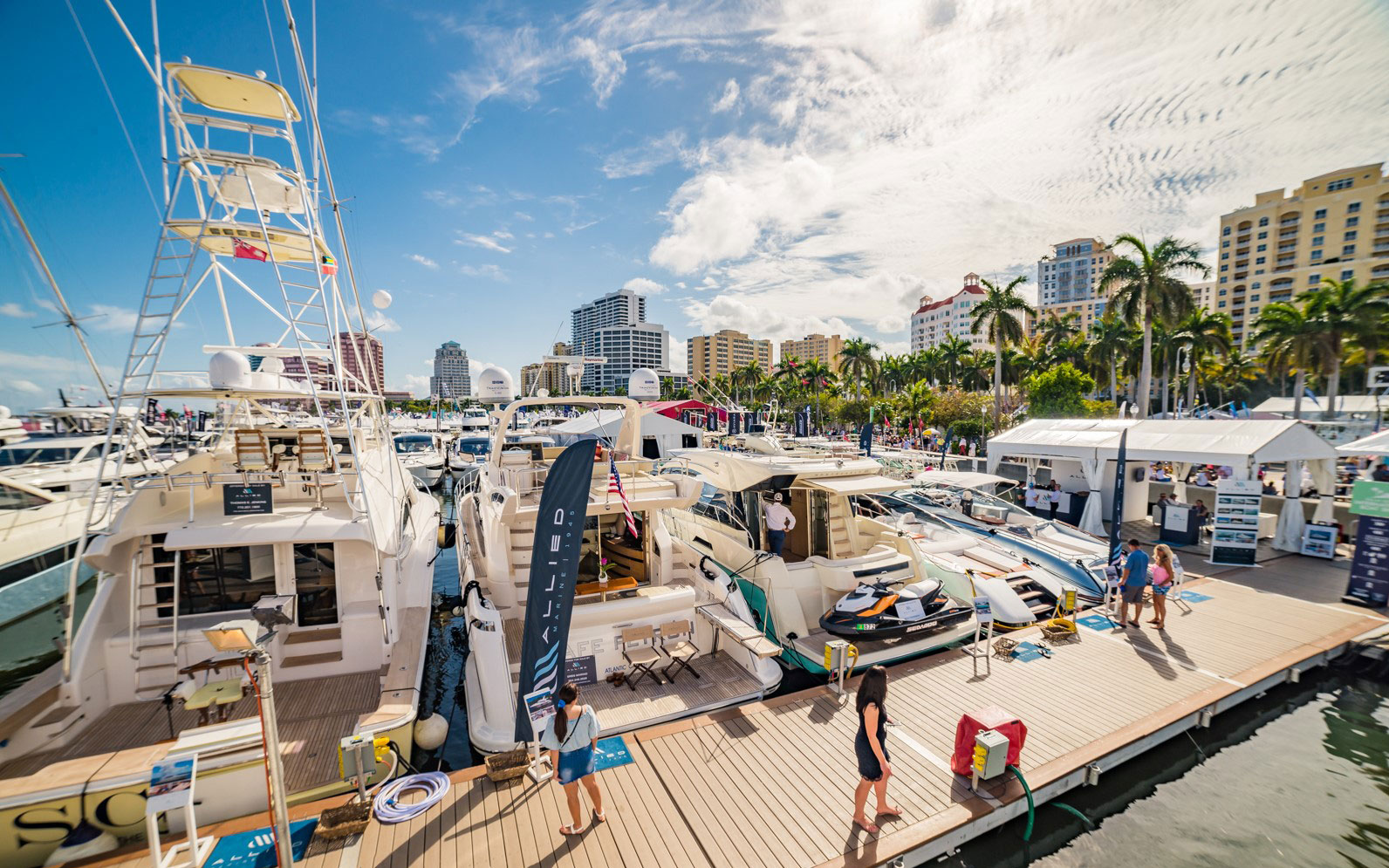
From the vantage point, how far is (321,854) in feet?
16.0

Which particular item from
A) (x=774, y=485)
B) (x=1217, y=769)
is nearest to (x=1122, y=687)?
(x=1217, y=769)

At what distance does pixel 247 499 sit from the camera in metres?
7.08

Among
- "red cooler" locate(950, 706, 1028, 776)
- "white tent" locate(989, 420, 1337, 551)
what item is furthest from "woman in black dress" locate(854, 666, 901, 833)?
"white tent" locate(989, 420, 1337, 551)

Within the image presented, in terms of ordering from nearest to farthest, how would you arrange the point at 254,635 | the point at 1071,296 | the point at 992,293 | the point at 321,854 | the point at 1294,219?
the point at 254,635, the point at 321,854, the point at 992,293, the point at 1294,219, the point at 1071,296

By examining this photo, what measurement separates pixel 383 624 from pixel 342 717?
3.85 feet

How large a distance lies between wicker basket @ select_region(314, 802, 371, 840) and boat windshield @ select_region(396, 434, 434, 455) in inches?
1519

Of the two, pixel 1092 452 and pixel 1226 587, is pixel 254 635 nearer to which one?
pixel 1226 587

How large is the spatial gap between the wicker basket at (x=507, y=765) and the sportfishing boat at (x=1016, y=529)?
11.8 meters

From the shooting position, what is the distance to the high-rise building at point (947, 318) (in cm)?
11844

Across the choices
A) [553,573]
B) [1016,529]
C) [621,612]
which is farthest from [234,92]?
[1016,529]

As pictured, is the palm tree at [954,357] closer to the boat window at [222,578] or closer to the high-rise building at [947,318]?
the boat window at [222,578]

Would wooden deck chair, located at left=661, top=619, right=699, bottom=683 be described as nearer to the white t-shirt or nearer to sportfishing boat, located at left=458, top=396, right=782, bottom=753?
sportfishing boat, located at left=458, top=396, right=782, bottom=753

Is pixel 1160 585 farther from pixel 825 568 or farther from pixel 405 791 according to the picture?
pixel 405 791

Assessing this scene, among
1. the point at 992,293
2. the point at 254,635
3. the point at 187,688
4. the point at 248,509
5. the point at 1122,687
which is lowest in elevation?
the point at 1122,687
